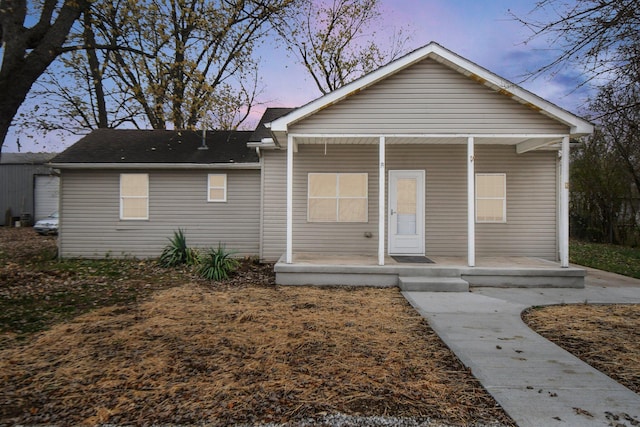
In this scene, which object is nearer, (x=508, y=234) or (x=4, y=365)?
(x=4, y=365)

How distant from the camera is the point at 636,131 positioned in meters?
6.28

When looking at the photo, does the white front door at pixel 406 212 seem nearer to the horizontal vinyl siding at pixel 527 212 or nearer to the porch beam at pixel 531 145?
the horizontal vinyl siding at pixel 527 212

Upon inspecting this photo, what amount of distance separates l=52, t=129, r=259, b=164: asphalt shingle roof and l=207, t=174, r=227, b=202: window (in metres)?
0.48

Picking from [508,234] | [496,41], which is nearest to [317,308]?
[496,41]

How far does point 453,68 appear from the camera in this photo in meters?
7.70

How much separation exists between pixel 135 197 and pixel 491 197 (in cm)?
986

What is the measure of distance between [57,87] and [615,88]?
61.5ft

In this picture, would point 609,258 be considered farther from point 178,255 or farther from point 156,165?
point 156,165

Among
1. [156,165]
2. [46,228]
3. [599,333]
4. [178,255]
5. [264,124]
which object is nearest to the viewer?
[599,333]

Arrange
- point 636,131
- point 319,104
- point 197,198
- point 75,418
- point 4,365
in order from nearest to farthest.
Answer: point 75,418 < point 4,365 < point 636,131 < point 319,104 < point 197,198

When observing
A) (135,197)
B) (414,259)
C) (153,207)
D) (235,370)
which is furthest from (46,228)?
(235,370)

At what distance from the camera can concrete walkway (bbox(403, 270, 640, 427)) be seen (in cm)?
280

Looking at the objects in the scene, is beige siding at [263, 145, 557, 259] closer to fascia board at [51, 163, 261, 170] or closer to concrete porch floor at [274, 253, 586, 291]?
concrete porch floor at [274, 253, 586, 291]

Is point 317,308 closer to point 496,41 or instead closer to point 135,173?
point 496,41
